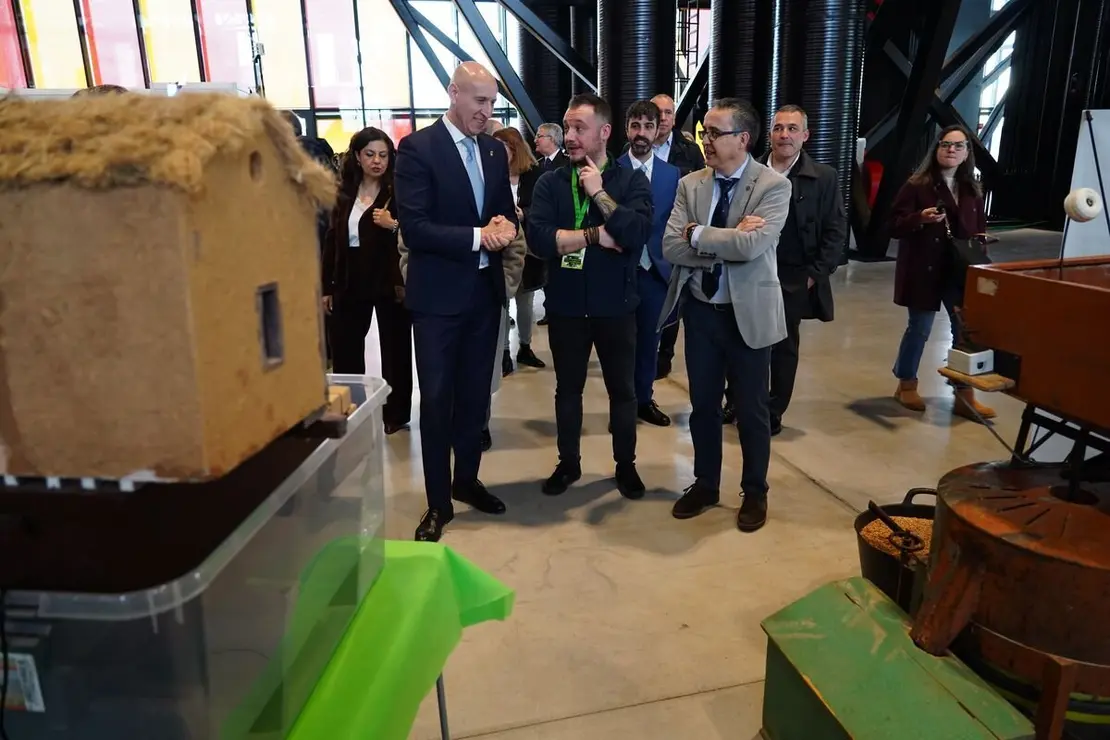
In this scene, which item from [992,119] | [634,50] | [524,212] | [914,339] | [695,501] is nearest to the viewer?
[695,501]

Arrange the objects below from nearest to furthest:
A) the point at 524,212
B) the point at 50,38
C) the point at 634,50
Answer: the point at 524,212, the point at 634,50, the point at 50,38

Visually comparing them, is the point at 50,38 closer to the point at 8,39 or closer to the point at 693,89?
the point at 8,39

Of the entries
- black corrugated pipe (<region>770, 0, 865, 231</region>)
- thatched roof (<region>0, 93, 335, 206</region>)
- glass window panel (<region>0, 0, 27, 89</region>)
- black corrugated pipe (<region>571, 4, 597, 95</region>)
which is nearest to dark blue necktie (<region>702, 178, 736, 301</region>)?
thatched roof (<region>0, 93, 335, 206</region>)

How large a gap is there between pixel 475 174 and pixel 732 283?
0.92m

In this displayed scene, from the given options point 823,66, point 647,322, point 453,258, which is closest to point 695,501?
point 647,322

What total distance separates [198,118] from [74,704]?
0.56m

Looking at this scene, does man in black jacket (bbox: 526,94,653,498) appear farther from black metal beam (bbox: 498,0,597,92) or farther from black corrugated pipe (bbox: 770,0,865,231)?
black metal beam (bbox: 498,0,597,92)

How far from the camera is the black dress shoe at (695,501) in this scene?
9.63 ft

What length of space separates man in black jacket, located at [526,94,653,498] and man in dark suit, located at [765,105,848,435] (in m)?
0.87

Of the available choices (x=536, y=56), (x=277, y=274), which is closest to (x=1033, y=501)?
(x=277, y=274)

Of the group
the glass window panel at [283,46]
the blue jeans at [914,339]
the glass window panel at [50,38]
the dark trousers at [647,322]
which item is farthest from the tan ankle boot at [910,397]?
the glass window panel at [50,38]

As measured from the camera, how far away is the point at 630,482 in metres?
3.12

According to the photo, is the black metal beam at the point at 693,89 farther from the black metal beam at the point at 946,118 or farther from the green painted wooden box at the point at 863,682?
the green painted wooden box at the point at 863,682

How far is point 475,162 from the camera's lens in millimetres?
2600
